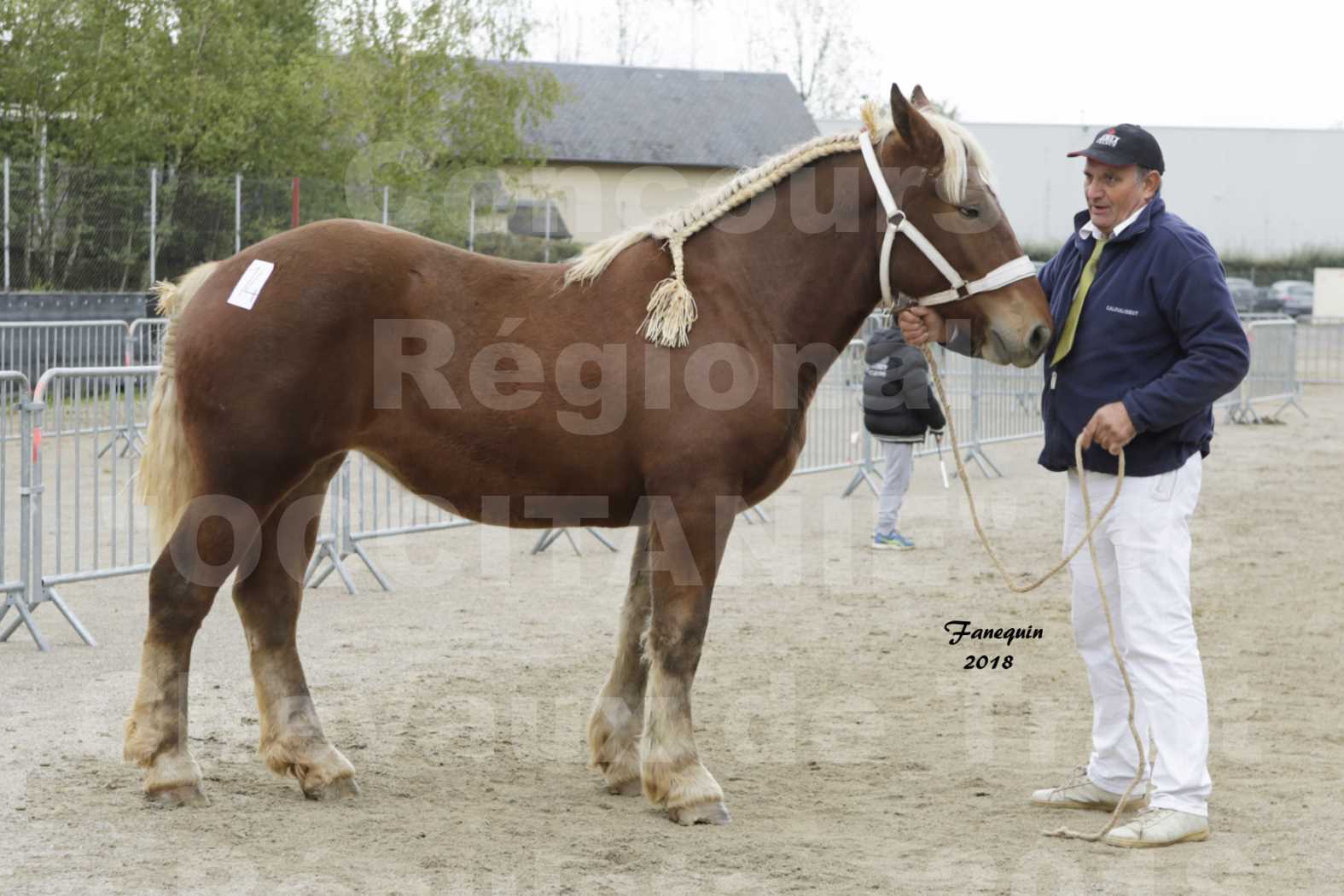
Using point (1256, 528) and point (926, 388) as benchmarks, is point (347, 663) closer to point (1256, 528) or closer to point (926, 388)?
point (926, 388)

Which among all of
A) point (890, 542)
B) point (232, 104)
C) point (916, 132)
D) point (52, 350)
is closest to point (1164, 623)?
point (916, 132)

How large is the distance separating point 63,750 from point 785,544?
5.92 meters

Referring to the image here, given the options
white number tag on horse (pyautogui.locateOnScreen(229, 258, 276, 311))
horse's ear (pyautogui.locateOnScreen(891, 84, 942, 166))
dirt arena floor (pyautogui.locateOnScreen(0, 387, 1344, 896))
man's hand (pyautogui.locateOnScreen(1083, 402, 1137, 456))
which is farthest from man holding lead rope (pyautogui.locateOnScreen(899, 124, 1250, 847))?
white number tag on horse (pyautogui.locateOnScreen(229, 258, 276, 311))

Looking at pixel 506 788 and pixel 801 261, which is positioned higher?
pixel 801 261

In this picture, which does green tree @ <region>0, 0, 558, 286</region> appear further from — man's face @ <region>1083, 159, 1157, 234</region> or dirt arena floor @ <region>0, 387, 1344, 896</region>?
man's face @ <region>1083, 159, 1157, 234</region>

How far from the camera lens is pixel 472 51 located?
23969mm

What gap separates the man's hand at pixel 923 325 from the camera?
4.46 meters

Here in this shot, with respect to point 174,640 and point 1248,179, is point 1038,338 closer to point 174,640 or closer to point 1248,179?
point 174,640

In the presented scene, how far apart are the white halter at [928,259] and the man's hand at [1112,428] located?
0.49 metres

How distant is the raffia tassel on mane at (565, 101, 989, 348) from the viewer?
170 inches

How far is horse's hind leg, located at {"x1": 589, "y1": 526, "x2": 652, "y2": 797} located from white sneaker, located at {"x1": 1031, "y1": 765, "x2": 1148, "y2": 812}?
1378mm

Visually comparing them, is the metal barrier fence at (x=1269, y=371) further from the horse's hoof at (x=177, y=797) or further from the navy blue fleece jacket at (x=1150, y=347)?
the horse's hoof at (x=177, y=797)

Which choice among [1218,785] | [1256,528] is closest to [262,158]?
[1256,528]

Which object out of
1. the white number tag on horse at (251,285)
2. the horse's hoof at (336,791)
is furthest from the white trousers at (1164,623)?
the white number tag on horse at (251,285)
